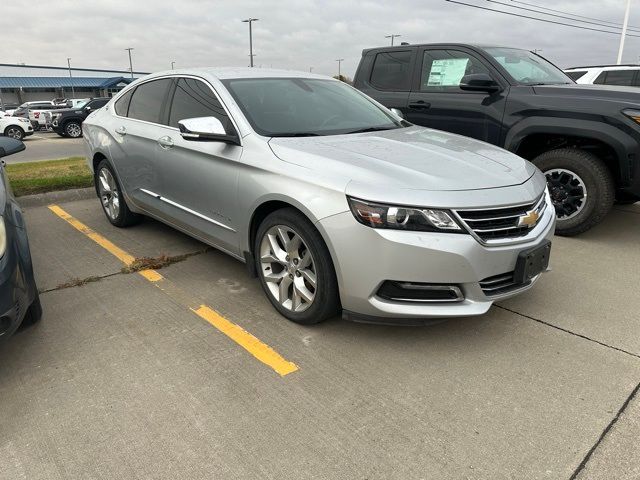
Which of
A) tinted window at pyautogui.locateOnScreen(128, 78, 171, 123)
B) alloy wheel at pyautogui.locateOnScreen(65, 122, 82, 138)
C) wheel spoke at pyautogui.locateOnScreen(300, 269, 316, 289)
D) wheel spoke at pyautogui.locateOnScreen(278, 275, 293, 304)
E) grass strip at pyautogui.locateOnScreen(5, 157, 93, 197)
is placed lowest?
alloy wheel at pyautogui.locateOnScreen(65, 122, 82, 138)

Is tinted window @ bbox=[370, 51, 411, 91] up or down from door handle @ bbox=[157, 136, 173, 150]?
up

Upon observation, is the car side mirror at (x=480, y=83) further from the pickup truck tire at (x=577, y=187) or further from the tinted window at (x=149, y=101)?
the tinted window at (x=149, y=101)

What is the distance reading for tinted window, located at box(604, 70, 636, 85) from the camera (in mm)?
9172

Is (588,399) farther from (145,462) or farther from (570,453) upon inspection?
(145,462)

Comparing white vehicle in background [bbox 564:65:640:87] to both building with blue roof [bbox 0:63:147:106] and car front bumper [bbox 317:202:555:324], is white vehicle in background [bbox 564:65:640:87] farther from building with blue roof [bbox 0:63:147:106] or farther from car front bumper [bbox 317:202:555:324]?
building with blue roof [bbox 0:63:147:106]

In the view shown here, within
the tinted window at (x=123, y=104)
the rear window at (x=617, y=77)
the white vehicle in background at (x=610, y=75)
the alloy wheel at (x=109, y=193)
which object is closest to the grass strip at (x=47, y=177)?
the alloy wheel at (x=109, y=193)

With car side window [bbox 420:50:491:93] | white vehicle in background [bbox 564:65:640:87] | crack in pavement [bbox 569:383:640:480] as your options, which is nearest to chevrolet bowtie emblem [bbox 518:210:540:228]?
crack in pavement [bbox 569:383:640:480]

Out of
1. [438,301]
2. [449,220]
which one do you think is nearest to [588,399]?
[438,301]

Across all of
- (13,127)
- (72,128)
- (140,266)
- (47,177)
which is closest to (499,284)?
(140,266)

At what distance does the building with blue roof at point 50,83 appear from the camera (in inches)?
2596

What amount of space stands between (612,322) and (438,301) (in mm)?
1376

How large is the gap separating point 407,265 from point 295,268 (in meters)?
0.78

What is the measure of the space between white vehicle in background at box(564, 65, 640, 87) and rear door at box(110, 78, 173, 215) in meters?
7.74

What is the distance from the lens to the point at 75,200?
21.5 feet
